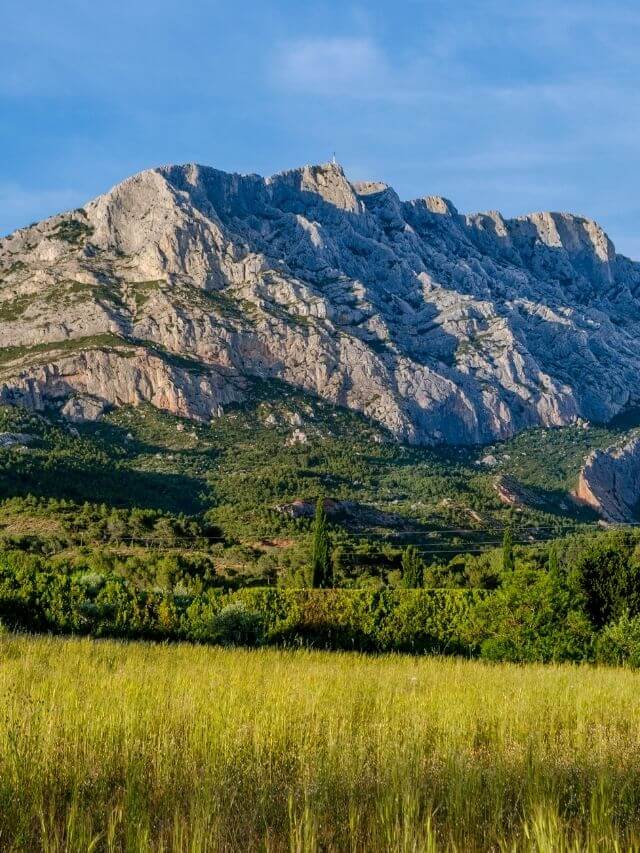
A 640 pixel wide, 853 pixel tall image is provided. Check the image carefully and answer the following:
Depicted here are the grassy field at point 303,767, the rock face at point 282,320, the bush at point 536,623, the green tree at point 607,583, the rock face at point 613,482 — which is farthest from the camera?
the rock face at point 282,320

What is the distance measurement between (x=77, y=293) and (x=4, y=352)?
15698mm

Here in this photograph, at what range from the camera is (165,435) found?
97.1m

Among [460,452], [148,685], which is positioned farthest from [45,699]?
[460,452]

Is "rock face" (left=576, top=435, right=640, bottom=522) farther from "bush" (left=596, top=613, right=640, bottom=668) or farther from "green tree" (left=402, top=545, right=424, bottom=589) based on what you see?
"bush" (left=596, top=613, right=640, bottom=668)

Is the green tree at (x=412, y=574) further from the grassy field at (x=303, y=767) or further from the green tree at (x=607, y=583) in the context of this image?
the grassy field at (x=303, y=767)

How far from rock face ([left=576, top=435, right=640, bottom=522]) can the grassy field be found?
9971cm

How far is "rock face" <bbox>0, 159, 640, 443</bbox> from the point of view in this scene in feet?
369

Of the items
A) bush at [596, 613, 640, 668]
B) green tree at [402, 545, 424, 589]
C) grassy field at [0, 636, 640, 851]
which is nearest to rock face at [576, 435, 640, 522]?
green tree at [402, 545, 424, 589]

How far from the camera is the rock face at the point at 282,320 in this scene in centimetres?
11244

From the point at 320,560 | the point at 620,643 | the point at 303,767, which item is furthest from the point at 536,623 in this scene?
the point at 320,560

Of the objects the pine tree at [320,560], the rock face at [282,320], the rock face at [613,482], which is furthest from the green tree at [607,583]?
the rock face at [282,320]

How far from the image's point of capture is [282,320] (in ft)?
408

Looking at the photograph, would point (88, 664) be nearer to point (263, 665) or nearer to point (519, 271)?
point (263, 665)

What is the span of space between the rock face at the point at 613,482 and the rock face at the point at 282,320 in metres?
13.2
